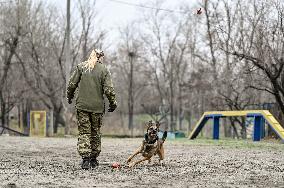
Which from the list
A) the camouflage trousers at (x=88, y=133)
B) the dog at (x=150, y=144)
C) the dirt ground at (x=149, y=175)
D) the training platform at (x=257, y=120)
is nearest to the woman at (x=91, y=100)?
the camouflage trousers at (x=88, y=133)

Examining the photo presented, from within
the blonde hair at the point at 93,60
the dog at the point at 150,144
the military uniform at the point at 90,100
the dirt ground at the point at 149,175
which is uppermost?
the blonde hair at the point at 93,60

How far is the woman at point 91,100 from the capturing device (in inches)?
300

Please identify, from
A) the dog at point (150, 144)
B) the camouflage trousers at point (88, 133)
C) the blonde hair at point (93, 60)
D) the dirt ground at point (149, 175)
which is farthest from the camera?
the dog at point (150, 144)

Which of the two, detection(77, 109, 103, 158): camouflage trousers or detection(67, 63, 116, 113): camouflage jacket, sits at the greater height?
detection(67, 63, 116, 113): camouflage jacket

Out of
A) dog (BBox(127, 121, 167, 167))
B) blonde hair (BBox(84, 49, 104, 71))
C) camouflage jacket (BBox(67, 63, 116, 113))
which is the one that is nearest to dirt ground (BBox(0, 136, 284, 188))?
dog (BBox(127, 121, 167, 167))

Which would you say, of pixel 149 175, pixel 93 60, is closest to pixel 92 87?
pixel 93 60

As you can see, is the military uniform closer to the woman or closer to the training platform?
the woman

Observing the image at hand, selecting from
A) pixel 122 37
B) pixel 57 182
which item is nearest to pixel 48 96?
pixel 122 37

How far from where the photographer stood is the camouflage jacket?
7699 mm

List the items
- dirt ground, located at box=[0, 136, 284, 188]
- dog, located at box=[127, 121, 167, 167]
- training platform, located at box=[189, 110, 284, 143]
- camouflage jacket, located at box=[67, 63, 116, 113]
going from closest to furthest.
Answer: dirt ground, located at box=[0, 136, 284, 188]
camouflage jacket, located at box=[67, 63, 116, 113]
dog, located at box=[127, 121, 167, 167]
training platform, located at box=[189, 110, 284, 143]

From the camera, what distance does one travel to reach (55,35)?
118ft

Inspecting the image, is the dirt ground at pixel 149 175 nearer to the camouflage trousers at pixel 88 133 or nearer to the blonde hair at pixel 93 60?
the camouflage trousers at pixel 88 133

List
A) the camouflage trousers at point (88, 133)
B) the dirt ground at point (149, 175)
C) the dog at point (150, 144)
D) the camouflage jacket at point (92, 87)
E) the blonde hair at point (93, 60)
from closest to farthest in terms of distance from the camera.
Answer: the dirt ground at point (149, 175)
the camouflage trousers at point (88, 133)
the camouflage jacket at point (92, 87)
the blonde hair at point (93, 60)
the dog at point (150, 144)

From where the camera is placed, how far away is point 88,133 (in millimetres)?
7633
